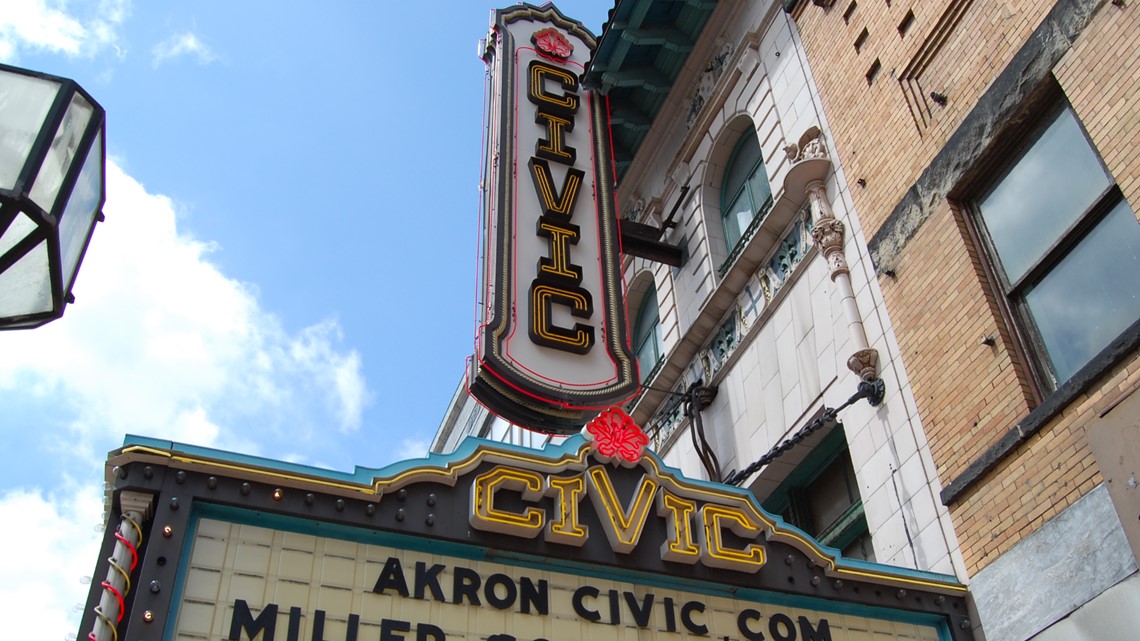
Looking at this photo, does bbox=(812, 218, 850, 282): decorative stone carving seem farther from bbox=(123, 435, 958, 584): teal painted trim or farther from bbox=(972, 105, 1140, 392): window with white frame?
bbox=(123, 435, 958, 584): teal painted trim

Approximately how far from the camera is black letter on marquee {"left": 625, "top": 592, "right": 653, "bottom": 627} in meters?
8.30

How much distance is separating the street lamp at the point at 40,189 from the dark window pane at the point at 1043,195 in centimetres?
802

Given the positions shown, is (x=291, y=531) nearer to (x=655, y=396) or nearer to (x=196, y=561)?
(x=196, y=561)

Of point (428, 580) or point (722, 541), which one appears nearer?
point (428, 580)

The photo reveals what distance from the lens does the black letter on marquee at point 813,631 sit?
342 inches

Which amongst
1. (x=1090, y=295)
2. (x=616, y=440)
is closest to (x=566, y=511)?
(x=616, y=440)

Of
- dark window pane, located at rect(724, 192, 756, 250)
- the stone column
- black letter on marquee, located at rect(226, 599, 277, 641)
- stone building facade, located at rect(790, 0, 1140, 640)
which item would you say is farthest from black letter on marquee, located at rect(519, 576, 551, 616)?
dark window pane, located at rect(724, 192, 756, 250)

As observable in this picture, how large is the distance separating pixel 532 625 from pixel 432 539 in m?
1.03

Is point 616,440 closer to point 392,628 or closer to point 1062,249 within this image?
point 392,628

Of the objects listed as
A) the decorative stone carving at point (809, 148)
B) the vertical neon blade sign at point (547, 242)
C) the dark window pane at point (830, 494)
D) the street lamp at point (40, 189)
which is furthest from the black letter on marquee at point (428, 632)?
the decorative stone carving at point (809, 148)

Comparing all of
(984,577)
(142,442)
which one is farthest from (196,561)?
(984,577)

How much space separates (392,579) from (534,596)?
1.15 meters

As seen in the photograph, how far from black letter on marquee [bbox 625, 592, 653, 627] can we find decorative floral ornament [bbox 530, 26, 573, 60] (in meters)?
11.1

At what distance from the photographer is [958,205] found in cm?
1054
